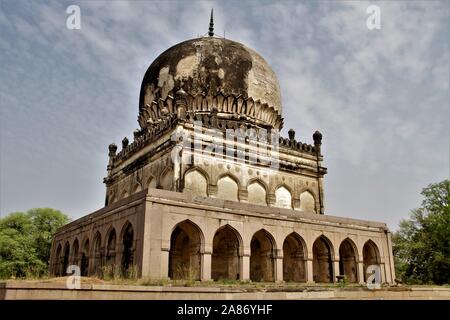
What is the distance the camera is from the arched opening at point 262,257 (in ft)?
42.4

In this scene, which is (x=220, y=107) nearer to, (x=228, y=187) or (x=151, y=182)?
(x=228, y=187)

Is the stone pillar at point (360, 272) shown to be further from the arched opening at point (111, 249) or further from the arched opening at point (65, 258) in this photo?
the arched opening at point (65, 258)

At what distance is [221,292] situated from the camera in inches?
300

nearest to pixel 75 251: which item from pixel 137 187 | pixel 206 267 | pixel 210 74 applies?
pixel 137 187

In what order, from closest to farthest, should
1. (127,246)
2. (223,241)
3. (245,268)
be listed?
(127,246)
(245,268)
(223,241)

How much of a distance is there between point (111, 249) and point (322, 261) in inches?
270

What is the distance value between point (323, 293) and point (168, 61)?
12.7 meters

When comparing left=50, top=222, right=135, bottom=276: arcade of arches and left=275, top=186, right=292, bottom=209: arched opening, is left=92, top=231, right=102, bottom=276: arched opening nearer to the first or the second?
left=50, top=222, right=135, bottom=276: arcade of arches

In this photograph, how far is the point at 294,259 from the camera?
1384 centimetres

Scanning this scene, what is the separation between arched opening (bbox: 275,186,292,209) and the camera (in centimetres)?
1645

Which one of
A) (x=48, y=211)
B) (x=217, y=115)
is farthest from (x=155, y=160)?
(x=48, y=211)
